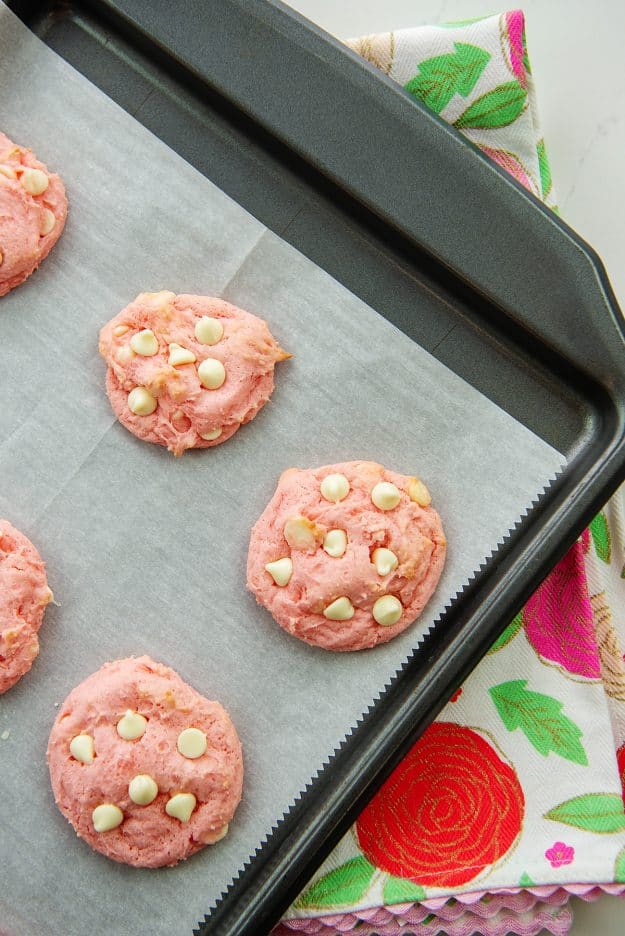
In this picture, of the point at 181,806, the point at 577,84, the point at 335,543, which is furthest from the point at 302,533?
the point at 577,84

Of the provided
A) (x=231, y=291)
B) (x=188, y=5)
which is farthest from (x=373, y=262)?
(x=188, y=5)

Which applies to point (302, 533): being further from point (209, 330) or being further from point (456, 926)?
point (456, 926)

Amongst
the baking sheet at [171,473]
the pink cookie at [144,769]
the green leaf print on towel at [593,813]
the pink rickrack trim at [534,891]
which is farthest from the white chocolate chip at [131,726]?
the green leaf print on towel at [593,813]

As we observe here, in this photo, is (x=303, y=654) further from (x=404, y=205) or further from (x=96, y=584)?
(x=404, y=205)

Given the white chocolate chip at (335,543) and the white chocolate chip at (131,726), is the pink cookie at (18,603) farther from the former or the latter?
the white chocolate chip at (335,543)

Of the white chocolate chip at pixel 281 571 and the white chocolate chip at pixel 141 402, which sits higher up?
the white chocolate chip at pixel 141 402

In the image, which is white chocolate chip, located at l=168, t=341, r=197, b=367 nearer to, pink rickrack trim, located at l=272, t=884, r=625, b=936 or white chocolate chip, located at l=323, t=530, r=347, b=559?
white chocolate chip, located at l=323, t=530, r=347, b=559

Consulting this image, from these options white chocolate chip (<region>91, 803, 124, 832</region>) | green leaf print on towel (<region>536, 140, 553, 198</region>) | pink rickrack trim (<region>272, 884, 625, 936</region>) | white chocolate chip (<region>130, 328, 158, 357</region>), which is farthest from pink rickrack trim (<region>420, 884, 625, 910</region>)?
green leaf print on towel (<region>536, 140, 553, 198</region>)
